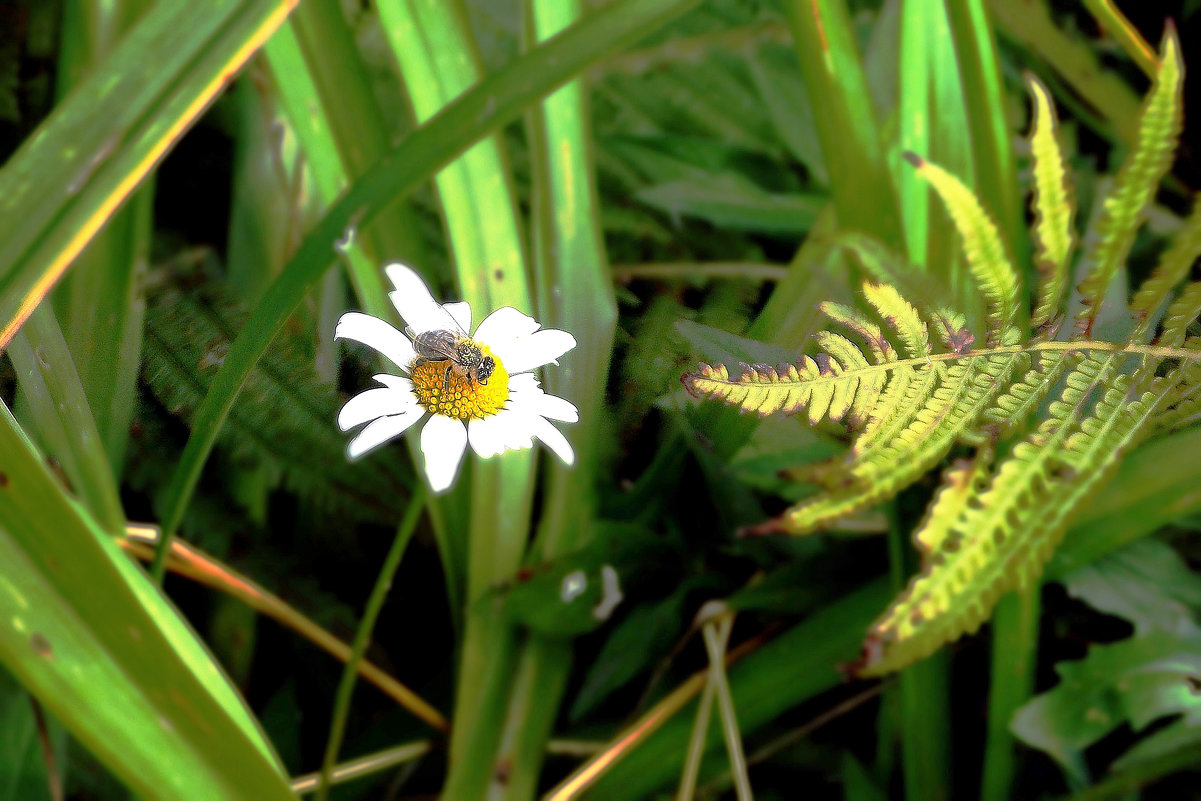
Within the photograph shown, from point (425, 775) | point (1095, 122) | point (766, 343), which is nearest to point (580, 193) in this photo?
point (766, 343)

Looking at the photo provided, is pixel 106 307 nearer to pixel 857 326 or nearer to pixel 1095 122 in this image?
pixel 857 326

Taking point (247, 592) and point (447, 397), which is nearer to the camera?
point (447, 397)

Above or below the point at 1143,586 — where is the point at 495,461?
above

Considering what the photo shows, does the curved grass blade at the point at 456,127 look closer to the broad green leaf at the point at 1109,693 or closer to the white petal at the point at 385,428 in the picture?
the white petal at the point at 385,428

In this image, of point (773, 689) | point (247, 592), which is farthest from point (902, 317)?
point (247, 592)

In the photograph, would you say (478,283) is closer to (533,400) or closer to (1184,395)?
(533,400)

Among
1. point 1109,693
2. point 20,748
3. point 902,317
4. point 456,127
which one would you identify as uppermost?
point 456,127
